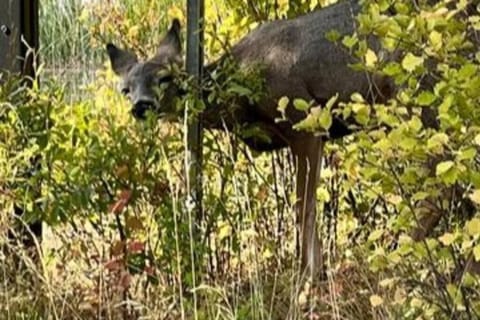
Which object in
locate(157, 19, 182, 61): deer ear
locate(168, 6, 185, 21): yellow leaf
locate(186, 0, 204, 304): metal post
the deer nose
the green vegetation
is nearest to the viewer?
the green vegetation

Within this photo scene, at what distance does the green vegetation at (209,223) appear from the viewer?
12.1 ft

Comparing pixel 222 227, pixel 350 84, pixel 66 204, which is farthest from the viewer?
pixel 350 84

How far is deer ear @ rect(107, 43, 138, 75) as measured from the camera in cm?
636

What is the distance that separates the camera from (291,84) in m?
5.99

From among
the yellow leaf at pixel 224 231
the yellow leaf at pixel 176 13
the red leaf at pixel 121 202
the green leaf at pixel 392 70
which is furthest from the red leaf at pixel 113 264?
the yellow leaf at pixel 176 13

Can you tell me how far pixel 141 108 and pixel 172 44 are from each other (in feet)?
2.06

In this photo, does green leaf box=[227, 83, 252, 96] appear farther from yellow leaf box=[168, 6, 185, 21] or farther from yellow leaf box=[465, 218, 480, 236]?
yellow leaf box=[465, 218, 480, 236]

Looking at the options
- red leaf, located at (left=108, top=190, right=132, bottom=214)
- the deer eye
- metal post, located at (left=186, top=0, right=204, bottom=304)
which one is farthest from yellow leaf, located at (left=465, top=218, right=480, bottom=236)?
the deer eye

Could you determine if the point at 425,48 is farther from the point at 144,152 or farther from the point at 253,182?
the point at 253,182

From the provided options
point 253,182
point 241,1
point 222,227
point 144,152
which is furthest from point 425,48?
point 241,1

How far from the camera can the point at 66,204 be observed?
4.92 meters

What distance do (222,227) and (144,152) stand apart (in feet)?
2.10

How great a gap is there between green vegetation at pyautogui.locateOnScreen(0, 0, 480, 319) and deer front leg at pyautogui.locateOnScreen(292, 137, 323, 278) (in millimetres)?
73

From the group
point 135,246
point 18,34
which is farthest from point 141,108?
point 135,246
